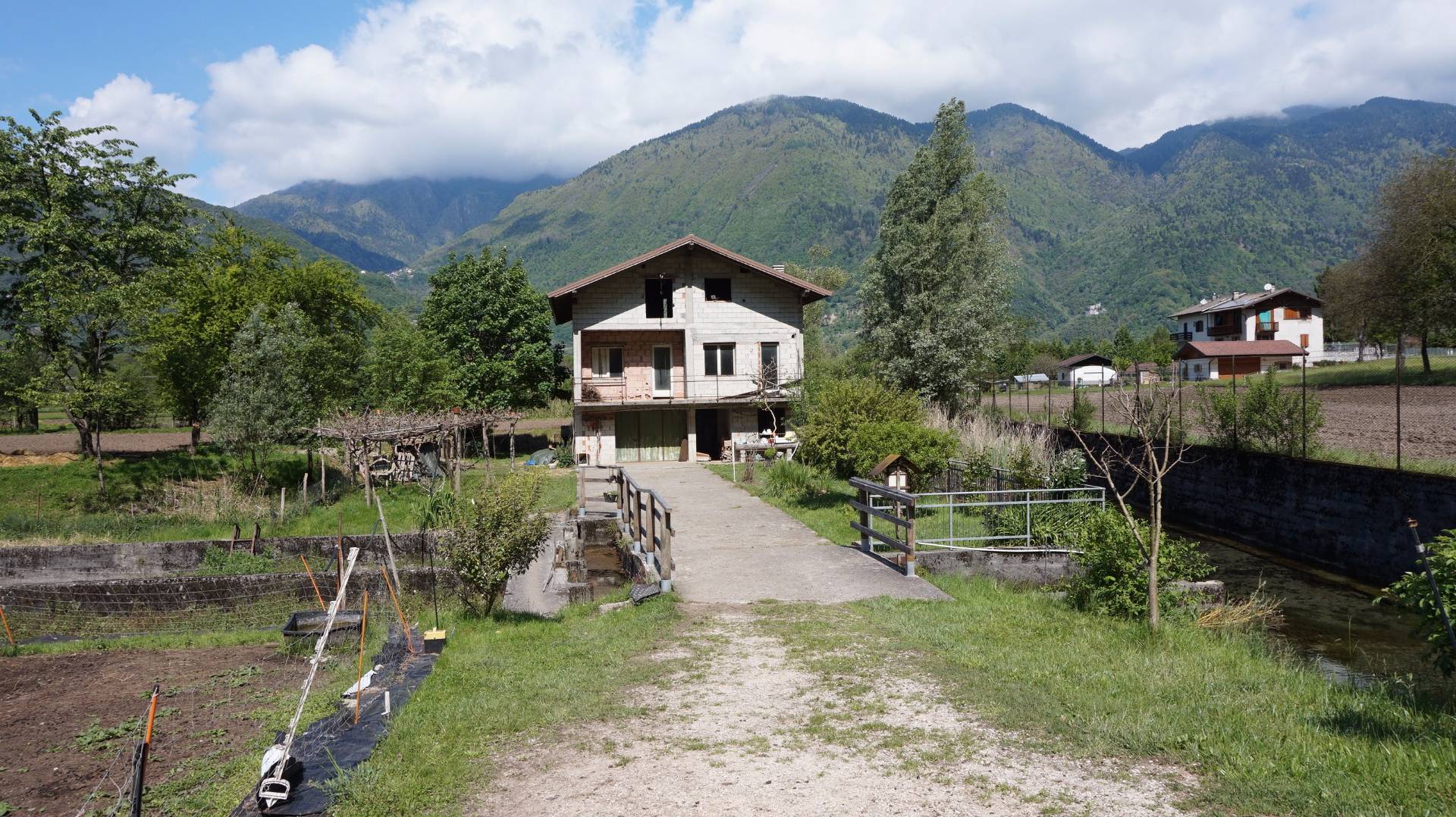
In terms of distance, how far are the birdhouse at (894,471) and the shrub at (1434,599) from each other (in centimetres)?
903

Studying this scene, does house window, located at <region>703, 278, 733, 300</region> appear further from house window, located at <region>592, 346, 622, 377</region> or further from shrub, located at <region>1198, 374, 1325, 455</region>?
shrub, located at <region>1198, 374, 1325, 455</region>

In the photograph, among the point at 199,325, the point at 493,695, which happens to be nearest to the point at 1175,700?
the point at 493,695

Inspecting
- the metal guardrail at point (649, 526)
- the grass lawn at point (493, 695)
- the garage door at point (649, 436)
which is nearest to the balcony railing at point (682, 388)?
the garage door at point (649, 436)

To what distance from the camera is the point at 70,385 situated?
2581 cm

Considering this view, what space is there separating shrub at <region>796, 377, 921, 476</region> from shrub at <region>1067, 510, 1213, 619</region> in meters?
7.44

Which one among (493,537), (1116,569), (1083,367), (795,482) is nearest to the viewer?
(1116,569)

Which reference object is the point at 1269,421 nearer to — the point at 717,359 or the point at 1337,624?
the point at 1337,624

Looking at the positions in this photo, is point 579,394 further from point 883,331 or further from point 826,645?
point 826,645

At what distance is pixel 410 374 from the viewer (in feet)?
120

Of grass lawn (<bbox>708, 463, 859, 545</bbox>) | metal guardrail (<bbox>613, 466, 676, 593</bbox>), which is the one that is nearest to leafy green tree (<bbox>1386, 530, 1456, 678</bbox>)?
metal guardrail (<bbox>613, 466, 676, 593</bbox>)

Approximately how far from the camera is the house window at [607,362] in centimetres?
3503

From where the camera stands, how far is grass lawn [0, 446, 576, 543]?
65.7 ft

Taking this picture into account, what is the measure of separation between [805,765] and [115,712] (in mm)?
7811

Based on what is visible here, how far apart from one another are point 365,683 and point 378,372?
111ft
